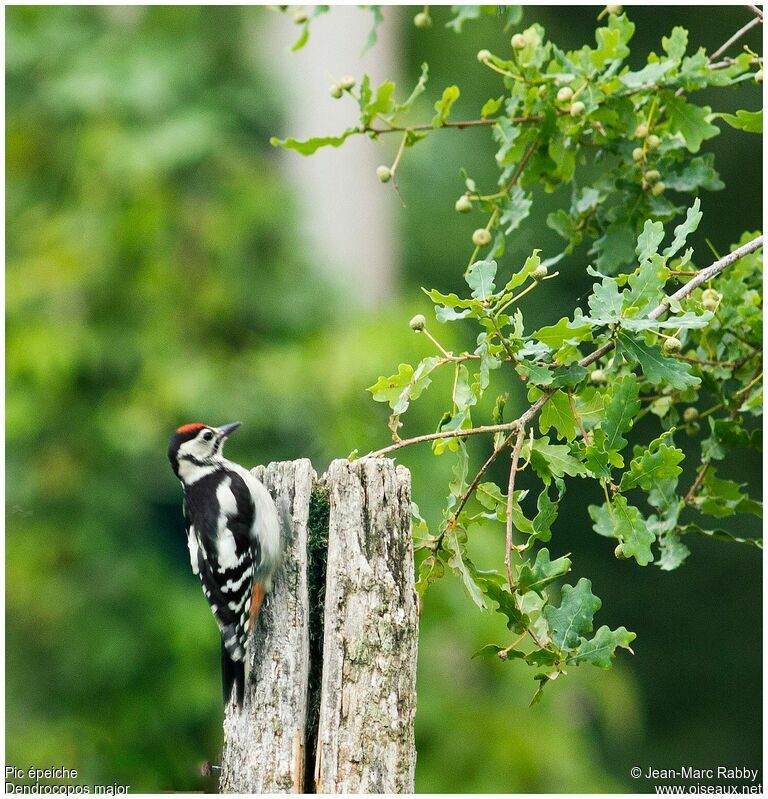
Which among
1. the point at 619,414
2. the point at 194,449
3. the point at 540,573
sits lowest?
the point at 540,573

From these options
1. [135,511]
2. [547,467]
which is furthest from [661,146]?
[135,511]

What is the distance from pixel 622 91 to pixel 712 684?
7454 mm

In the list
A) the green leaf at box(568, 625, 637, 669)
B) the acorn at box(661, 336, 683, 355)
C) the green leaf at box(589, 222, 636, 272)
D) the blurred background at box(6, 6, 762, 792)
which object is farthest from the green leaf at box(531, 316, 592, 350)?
the blurred background at box(6, 6, 762, 792)

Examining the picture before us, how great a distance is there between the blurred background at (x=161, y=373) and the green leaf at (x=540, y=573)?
3089 mm

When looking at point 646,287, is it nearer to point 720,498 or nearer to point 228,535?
point 720,498

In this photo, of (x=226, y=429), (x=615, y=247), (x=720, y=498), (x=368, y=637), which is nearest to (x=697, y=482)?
(x=720, y=498)

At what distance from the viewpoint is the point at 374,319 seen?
20.5ft

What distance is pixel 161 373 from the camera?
599cm

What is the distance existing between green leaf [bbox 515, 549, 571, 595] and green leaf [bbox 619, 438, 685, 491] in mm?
194

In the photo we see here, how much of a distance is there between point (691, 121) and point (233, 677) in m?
1.65

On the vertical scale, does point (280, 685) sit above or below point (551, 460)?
below

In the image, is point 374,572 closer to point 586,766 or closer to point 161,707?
point 161,707

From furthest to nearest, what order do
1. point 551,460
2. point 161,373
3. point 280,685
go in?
point 161,373 → point 280,685 → point 551,460

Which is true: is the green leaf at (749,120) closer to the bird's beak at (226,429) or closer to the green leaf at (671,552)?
the green leaf at (671,552)
